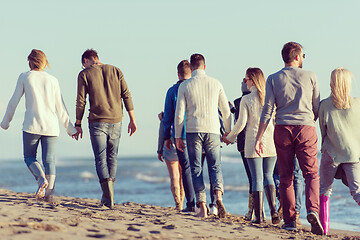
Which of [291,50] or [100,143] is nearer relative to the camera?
[291,50]

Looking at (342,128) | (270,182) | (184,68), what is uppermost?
(184,68)

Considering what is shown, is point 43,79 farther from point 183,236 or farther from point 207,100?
point 183,236

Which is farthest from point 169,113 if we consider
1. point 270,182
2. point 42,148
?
point 42,148

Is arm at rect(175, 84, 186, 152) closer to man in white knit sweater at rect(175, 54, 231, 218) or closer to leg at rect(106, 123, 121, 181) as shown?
man in white knit sweater at rect(175, 54, 231, 218)

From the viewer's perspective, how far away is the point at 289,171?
6.01 m

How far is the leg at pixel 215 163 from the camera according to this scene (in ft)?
21.7

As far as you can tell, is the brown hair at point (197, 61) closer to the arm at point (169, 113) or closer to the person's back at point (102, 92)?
the arm at point (169, 113)

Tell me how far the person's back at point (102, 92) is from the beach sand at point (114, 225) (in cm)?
115

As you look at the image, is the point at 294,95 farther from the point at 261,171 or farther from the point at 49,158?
the point at 49,158

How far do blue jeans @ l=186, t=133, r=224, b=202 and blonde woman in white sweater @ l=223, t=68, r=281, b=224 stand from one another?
305mm

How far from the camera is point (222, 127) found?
22.8 feet

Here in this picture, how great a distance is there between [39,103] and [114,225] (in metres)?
2.25

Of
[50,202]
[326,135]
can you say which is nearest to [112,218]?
[50,202]

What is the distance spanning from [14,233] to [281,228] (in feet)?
9.71
